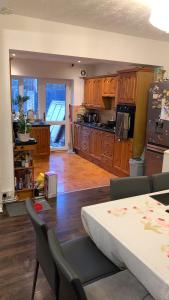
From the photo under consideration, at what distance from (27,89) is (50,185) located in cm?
366

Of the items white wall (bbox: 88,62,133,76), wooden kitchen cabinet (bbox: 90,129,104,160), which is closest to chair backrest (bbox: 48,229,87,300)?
wooden kitchen cabinet (bbox: 90,129,104,160)

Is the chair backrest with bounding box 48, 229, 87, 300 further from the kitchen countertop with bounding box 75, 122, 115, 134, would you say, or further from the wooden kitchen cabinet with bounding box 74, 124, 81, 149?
the wooden kitchen cabinet with bounding box 74, 124, 81, 149

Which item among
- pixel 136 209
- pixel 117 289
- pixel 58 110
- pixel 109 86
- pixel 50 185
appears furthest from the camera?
pixel 58 110

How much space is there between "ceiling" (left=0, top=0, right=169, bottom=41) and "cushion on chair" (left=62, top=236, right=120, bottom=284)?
238cm

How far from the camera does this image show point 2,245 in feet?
8.45

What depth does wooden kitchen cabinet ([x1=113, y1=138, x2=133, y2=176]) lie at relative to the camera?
15.3ft

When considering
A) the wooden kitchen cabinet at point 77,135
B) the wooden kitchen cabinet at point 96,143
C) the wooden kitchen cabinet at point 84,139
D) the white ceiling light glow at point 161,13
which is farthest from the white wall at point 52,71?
the white ceiling light glow at point 161,13

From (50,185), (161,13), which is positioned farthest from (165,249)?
(50,185)

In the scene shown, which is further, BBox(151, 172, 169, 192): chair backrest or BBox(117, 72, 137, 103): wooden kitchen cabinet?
BBox(117, 72, 137, 103): wooden kitchen cabinet

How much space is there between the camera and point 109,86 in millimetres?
5570

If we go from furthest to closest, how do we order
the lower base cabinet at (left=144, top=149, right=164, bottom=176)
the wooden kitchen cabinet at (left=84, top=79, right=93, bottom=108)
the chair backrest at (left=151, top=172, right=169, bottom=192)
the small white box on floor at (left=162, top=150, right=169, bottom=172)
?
the wooden kitchen cabinet at (left=84, top=79, right=93, bottom=108)
the lower base cabinet at (left=144, top=149, right=164, bottom=176)
the small white box on floor at (left=162, top=150, right=169, bottom=172)
the chair backrest at (left=151, top=172, right=169, bottom=192)

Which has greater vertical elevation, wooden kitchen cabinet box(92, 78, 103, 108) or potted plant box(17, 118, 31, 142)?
wooden kitchen cabinet box(92, 78, 103, 108)

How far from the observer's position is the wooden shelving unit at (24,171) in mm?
3564

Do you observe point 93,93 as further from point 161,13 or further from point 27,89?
point 161,13
